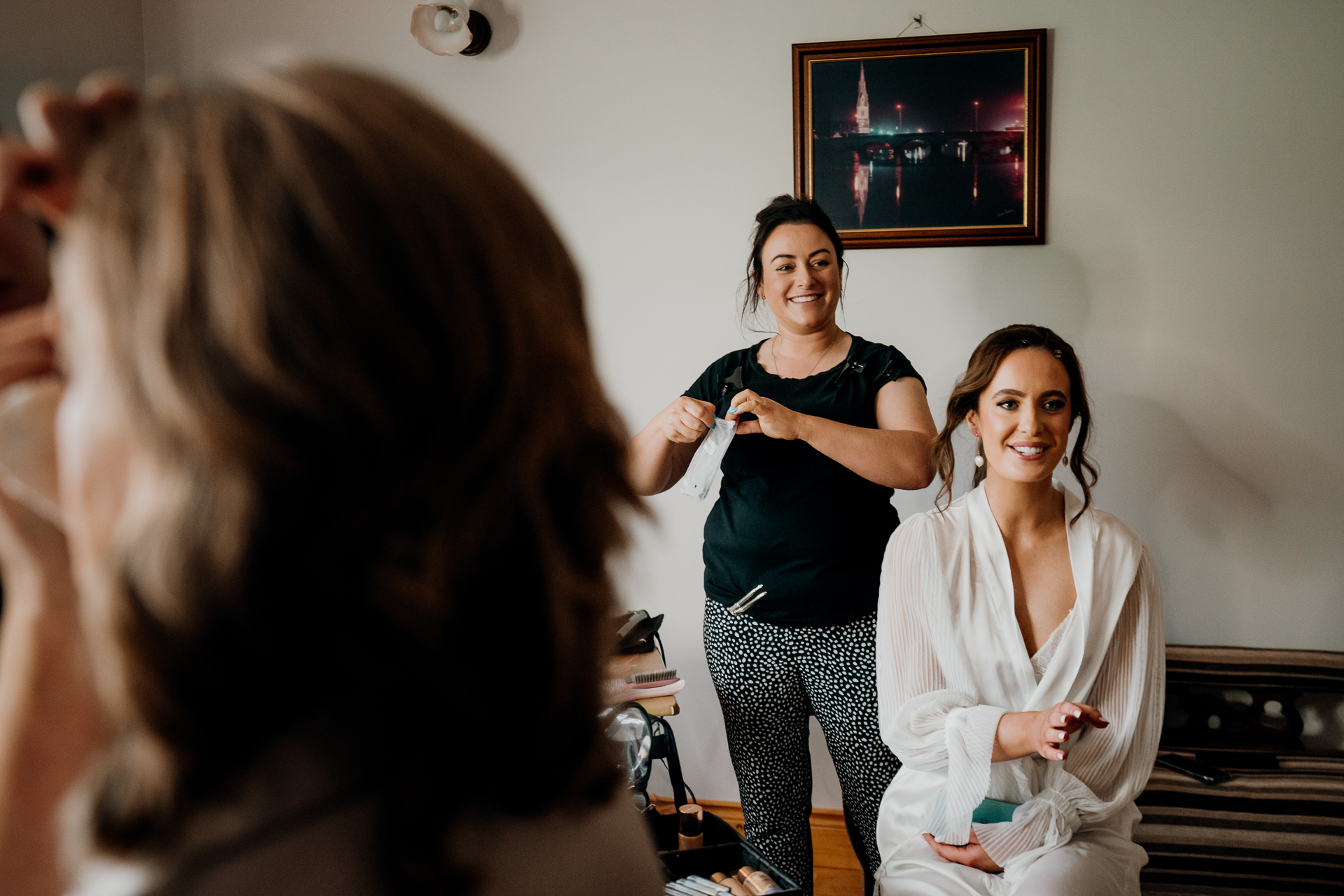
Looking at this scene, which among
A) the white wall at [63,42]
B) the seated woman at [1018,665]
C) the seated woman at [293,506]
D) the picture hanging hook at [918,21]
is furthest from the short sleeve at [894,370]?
the white wall at [63,42]

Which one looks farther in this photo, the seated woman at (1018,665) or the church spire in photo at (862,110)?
the church spire in photo at (862,110)

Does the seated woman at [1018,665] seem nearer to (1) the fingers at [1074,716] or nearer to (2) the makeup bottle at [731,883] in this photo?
(1) the fingers at [1074,716]

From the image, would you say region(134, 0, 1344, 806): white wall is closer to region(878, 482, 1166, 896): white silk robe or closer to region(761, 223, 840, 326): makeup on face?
region(761, 223, 840, 326): makeup on face

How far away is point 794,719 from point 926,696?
0.46 metres

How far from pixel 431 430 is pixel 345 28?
2.87 m

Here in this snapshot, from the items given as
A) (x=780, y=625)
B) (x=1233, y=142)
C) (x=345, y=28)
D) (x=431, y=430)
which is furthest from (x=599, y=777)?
(x=345, y=28)

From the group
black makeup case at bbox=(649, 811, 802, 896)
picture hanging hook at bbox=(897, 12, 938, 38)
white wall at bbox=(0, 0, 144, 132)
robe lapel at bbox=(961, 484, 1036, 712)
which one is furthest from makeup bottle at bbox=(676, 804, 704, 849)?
white wall at bbox=(0, 0, 144, 132)

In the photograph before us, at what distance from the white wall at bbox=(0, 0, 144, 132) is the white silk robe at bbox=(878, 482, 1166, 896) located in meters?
2.74

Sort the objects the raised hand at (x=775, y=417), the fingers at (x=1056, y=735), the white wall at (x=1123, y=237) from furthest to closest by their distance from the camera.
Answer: the white wall at (x=1123, y=237)
the raised hand at (x=775, y=417)
the fingers at (x=1056, y=735)

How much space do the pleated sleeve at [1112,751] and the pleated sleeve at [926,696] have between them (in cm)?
8

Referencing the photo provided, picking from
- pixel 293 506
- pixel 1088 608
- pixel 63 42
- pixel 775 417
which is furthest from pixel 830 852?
pixel 63 42

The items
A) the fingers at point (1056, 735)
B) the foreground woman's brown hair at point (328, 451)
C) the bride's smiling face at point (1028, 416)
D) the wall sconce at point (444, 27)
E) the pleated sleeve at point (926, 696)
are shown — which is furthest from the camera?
the wall sconce at point (444, 27)

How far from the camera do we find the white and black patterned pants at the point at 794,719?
184 cm

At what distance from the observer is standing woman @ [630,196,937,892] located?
1834mm
